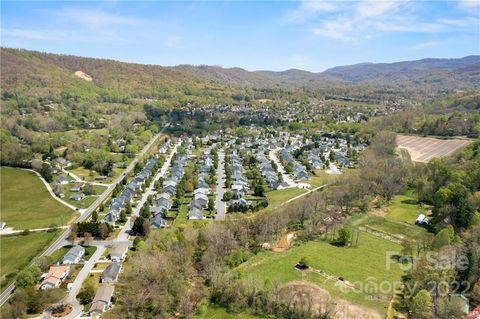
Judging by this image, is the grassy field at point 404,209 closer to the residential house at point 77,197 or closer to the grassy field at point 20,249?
the grassy field at point 20,249

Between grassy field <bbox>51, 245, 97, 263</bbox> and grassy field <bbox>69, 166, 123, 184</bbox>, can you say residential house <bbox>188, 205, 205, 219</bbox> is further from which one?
grassy field <bbox>69, 166, 123, 184</bbox>

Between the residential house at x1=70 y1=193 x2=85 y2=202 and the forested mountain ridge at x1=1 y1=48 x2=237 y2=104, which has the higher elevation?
the forested mountain ridge at x1=1 y1=48 x2=237 y2=104

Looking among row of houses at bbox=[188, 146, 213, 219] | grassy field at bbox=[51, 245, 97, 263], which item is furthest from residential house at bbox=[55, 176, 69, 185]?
grassy field at bbox=[51, 245, 97, 263]

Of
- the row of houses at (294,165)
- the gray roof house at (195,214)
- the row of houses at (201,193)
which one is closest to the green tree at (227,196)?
the row of houses at (201,193)

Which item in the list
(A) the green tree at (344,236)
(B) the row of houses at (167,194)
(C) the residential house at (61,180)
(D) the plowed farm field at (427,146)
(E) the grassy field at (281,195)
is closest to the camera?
(A) the green tree at (344,236)

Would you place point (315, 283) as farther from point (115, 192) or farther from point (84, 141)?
point (84, 141)

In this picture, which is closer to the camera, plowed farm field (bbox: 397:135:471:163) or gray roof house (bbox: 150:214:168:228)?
gray roof house (bbox: 150:214:168:228)
